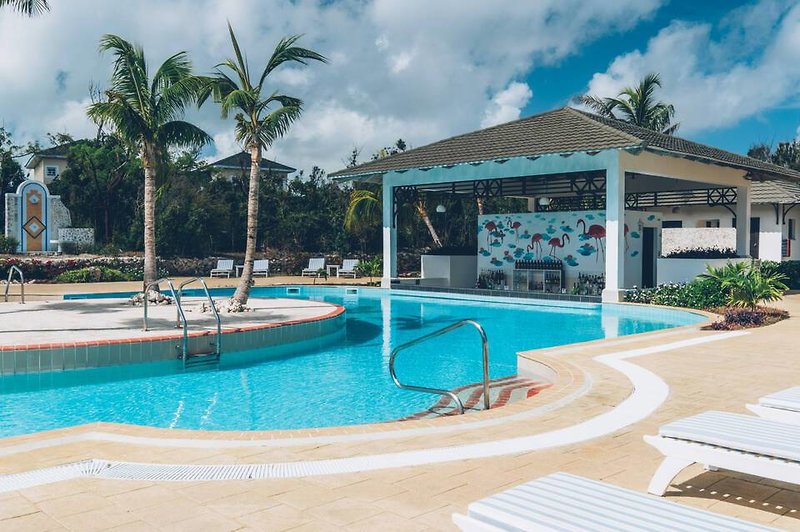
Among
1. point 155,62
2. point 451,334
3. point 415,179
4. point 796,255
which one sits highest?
point 155,62

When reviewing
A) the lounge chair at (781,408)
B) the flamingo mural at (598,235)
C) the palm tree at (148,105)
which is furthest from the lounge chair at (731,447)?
the flamingo mural at (598,235)

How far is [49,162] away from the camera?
43.7m

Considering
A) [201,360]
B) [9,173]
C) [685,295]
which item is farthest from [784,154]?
[9,173]

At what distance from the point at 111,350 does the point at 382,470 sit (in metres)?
6.51

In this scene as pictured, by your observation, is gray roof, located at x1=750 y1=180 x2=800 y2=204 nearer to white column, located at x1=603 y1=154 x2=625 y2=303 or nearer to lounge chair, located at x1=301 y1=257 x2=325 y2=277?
white column, located at x1=603 y1=154 x2=625 y2=303

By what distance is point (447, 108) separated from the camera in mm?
32969

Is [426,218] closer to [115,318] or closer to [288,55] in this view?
[288,55]

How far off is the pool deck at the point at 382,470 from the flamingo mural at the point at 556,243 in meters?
14.1

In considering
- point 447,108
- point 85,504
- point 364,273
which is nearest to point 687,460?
point 85,504

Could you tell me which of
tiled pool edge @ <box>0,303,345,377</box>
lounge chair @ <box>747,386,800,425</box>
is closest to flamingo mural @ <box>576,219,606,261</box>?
tiled pool edge @ <box>0,303,345,377</box>

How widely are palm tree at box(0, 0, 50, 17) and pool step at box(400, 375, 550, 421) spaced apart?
11.9 m

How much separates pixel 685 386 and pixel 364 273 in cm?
2232

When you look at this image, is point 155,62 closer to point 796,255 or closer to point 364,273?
point 364,273

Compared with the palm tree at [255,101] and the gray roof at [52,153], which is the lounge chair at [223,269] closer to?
the palm tree at [255,101]
